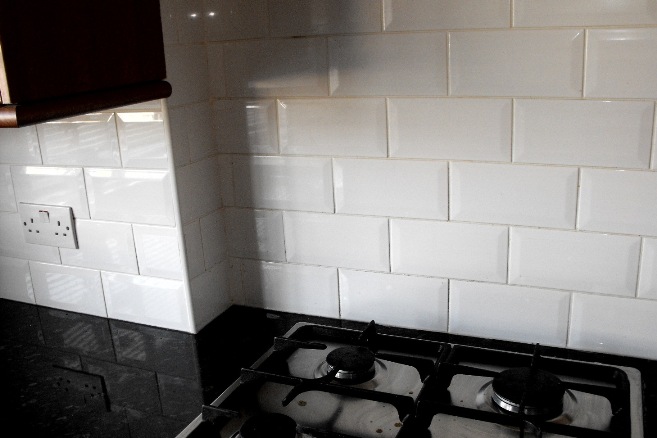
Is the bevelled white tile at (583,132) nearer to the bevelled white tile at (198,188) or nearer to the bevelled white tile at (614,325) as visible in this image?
the bevelled white tile at (614,325)

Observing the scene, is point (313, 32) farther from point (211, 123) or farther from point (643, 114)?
point (643, 114)

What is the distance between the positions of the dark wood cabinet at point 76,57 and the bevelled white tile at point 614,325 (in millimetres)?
777

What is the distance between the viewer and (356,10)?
1098mm

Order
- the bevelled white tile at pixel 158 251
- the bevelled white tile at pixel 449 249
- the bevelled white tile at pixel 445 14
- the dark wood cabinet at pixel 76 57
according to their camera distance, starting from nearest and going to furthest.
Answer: the dark wood cabinet at pixel 76 57 → the bevelled white tile at pixel 445 14 → the bevelled white tile at pixel 449 249 → the bevelled white tile at pixel 158 251

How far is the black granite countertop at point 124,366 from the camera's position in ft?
3.34

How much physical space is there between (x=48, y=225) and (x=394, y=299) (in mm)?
717

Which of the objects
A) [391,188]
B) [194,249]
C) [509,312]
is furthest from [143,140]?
[509,312]

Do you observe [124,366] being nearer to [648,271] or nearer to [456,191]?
[456,191]

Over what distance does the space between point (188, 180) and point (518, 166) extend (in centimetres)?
59

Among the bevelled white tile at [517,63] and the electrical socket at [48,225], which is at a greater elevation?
the bevelled white tile at [517,63]

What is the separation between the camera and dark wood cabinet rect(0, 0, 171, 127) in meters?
0.80

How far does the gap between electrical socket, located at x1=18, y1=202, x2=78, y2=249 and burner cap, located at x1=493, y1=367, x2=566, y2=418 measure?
2.83ft

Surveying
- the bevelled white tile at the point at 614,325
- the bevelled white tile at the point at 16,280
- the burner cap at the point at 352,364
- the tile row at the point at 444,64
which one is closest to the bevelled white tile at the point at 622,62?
the tile row at the point at 444,64

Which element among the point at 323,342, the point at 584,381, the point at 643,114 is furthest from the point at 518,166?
the point at 323,342
